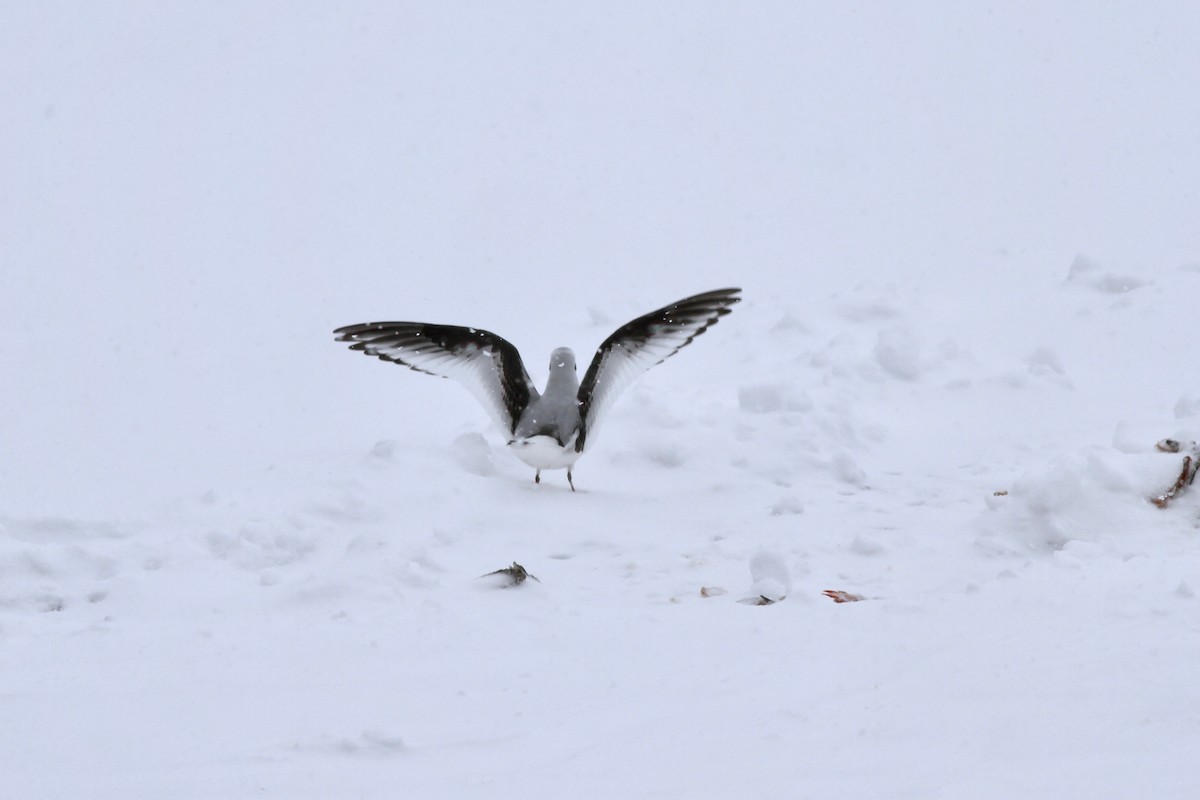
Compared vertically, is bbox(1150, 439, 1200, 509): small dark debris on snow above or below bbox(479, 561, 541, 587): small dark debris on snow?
above

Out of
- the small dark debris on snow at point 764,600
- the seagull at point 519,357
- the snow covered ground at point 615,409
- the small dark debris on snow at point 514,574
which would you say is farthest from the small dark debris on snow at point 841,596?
the seagull at point 519,357

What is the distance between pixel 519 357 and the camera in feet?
21.3

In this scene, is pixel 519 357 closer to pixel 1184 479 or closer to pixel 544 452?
pixel 544 452

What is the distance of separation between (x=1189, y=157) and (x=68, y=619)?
11995mm

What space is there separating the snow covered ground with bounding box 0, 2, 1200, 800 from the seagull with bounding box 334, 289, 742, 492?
354 millimetres

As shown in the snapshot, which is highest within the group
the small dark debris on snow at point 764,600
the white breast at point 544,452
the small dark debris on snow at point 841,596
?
the white breast at point 544,452

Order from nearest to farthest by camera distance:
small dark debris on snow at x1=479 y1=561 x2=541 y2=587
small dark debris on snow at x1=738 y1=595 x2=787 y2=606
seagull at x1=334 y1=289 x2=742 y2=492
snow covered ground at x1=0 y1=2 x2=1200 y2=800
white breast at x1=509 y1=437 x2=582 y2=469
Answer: snow covered ground at x1=0 y1=2 x2=1200 y2=800
small dark debris on snow at x1=738 y1=595 x2=787 y2=606
small dark debris on snow at x1=479 y1=561 x2=541 y2=587
white breast at x1=509 y1=437 x2=582 y2=469
seagull at x1=334 y1=289 x2=742 y2=492

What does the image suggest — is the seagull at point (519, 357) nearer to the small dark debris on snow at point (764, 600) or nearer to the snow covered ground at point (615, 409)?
the snow covered ground at point (615, 409)

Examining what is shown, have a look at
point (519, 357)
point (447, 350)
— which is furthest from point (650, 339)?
point (447, 350)

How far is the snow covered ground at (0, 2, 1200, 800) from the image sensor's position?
331cm

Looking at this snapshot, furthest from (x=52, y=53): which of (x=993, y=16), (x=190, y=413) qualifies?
(x=993, y=16)

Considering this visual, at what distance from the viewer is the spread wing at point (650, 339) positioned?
6.49m

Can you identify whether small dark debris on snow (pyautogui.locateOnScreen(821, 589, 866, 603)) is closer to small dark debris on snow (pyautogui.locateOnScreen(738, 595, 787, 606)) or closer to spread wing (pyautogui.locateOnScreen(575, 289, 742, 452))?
small dark debris on snow (pyautogui.locateOnScreen(738, 595, 787, 606))

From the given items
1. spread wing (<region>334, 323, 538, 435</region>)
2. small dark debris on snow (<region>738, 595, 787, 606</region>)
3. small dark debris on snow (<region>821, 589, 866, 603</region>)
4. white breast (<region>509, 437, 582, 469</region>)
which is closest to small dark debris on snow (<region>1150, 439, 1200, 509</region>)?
small dark debris on snow (<region>821, 589, 866, 603</region>)
